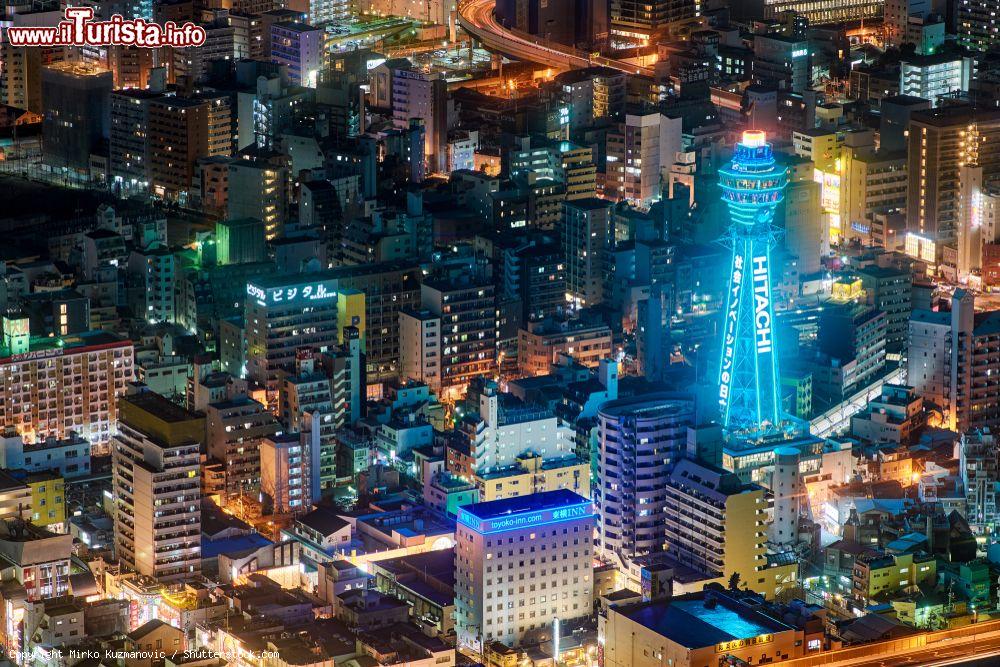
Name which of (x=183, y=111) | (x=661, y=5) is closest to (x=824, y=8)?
(x=661, y=5)

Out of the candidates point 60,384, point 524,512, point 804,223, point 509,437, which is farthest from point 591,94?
point 524,512

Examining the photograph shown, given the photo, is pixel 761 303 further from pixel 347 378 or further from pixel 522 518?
pixel 522 518

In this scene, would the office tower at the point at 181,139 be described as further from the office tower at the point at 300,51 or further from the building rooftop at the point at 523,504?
the building rooftop at the point at 523,504

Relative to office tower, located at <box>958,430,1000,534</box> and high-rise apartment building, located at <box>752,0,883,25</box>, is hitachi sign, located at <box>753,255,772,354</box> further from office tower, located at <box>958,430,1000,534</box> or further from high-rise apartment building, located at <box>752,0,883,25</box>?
high-rise apartment building, located at <box>752,0,883,25</box>

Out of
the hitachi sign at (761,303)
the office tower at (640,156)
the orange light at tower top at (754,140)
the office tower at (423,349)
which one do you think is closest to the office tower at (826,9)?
the office tower at (640,156)

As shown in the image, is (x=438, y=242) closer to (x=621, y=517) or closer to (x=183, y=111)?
(x=183, y=111)

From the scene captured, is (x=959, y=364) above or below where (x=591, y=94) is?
below
